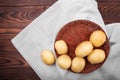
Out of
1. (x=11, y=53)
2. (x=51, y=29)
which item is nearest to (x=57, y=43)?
(x=51, y=29)

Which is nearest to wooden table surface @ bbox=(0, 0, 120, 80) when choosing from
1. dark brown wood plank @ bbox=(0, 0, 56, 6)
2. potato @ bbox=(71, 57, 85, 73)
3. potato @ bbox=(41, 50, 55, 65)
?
dark brown wood plank @ bbox=(0, 0, 56, 6)

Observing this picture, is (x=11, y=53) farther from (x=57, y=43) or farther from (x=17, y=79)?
(x=57, y=43)

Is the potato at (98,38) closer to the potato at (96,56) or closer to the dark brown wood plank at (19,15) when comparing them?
the potato at (96,56)

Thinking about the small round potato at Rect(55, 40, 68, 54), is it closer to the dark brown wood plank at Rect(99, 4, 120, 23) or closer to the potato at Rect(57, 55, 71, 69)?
the potato at Rect(57, 55, 71, 69)

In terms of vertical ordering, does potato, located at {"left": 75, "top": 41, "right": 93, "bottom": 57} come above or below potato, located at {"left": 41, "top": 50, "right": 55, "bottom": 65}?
above

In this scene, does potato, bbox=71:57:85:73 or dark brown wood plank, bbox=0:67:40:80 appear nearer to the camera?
potato, bbox=71:57:85:73

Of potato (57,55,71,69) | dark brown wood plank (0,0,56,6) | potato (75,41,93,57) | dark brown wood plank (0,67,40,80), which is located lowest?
dark brown wood plank (0,67,40,80)
